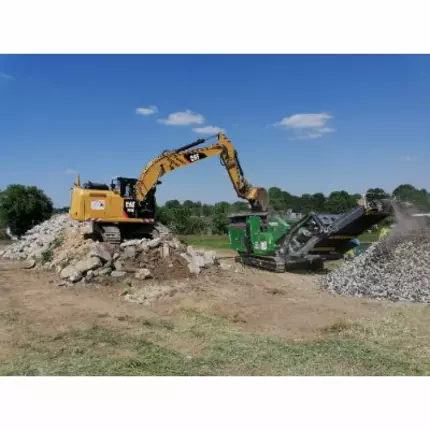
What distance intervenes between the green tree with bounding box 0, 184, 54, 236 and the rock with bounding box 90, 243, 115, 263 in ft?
63.5

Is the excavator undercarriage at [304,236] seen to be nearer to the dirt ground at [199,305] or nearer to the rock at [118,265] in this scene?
the dirt ground at [199,305]

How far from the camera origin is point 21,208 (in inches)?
1052

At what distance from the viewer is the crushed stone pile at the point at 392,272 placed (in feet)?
23.7

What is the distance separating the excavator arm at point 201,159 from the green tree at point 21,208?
58.5ft

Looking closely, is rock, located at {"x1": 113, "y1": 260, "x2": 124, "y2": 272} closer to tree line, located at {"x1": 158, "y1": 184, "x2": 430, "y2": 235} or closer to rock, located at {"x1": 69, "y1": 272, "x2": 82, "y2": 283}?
rock, located at {"x1": 69, "y1": 272, "x2": 82, "y2": 283}

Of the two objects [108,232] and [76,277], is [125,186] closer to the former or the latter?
[108,232]

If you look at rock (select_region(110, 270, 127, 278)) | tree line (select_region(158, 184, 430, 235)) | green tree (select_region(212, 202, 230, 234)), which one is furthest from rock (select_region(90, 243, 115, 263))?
green tree (select_region(212, 202, 230, 234))

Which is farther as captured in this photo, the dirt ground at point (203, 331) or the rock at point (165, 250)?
the rock at point (165, 250)

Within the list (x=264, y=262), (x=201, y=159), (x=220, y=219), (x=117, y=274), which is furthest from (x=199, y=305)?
(x=220, y=219)

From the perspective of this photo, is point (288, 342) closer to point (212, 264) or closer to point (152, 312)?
point (152, 312)

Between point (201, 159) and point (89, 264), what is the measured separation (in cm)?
455

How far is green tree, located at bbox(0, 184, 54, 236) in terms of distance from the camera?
1056 inches

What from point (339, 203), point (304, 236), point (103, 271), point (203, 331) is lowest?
point (203, 331)

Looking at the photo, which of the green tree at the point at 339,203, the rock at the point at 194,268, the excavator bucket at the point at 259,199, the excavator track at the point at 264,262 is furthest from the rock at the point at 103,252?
the green tree at the point at 339,203
